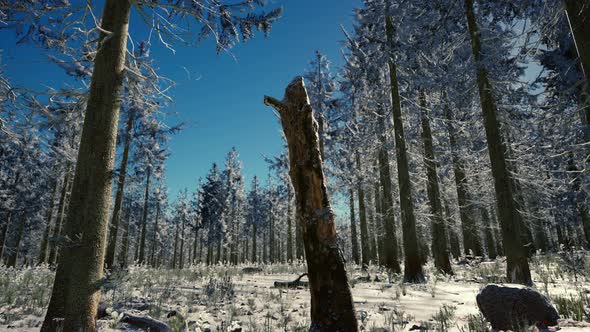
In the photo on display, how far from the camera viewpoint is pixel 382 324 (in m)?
4.03

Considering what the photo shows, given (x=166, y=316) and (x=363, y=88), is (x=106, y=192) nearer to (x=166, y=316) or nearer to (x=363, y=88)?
(x=166, y=316)

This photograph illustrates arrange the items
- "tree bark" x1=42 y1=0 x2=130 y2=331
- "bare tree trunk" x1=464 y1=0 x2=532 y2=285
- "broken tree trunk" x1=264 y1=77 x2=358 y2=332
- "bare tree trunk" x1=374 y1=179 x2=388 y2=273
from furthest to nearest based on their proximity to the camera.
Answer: "bare tree trunk" x1=374 y1=179 x2=388 y2=273 → "bare tree trunk" x1=464 y1=0 x2=532 y2=285 → "tree bark" x1=42 y1=0 x2=130 y2=331 → "broken tree trunk" x1=264 y1=77 x2=358 y2=332

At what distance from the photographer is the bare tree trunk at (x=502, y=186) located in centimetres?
716

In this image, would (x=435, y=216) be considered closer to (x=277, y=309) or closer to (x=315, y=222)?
(x=277, y=309)

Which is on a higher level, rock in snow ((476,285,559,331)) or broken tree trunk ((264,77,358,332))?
broken tree trunk ((264,77,358,332))

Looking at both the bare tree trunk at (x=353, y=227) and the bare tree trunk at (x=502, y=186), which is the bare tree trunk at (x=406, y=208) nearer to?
the bare tree trunk at (x=502, y=186)

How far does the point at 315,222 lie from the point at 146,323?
2496 millimetres

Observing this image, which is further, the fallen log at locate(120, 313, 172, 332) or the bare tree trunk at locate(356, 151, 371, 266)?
the bare tree trunk at locate(356, 151, 371, 266)

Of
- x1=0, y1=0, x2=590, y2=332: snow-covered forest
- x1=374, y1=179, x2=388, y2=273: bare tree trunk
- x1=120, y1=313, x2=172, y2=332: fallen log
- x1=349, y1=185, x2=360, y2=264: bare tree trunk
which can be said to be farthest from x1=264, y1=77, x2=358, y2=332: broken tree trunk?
x1=349, y1=185, x2=360, y2=264: bare tree trunk

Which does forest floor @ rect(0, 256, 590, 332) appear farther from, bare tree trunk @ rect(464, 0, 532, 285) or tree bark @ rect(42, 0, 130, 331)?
bare tree trunk @ rect(464, 0, 532, 285)

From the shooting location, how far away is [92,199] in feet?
11.9

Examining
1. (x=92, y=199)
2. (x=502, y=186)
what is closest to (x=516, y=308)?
(x=92, y=199)

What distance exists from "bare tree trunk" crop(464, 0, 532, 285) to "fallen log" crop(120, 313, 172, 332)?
722cm

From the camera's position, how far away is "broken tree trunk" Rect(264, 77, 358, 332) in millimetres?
3043
